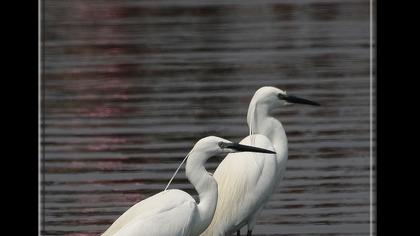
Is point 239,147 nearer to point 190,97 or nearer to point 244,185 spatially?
point 244,185

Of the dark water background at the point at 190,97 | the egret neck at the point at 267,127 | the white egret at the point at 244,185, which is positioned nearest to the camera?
the white egret at the point at 244,185

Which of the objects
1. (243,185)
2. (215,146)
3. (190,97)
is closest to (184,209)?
(215,146)

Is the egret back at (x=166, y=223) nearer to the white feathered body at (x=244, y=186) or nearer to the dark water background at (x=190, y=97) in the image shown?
the white feathered body at (x=244, y=186)

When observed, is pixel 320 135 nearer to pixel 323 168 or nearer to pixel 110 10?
pixel 323 168

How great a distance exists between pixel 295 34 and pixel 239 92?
1.60 feet

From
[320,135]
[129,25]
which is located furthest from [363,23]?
[129,25]

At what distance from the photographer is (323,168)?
29.5 ft

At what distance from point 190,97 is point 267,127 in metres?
1.20

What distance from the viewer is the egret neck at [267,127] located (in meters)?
8.49

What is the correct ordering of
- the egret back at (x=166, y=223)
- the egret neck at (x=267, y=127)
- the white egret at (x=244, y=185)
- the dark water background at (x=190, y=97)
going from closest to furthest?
the egret back at (x=166, y=223)
the white egret at (x=244, y=185)
the egret neck at (x=267, y=127)
the dark water background at (x=190, y=97)

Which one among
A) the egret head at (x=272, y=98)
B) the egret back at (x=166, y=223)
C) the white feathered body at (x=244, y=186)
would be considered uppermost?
the egret head at (x=272, y=98)

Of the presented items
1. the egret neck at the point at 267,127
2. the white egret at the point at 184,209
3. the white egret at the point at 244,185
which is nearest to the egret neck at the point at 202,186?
the white egret at the point at 184,209

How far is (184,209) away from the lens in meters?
7.73

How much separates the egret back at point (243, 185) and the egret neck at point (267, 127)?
0.13 metres
